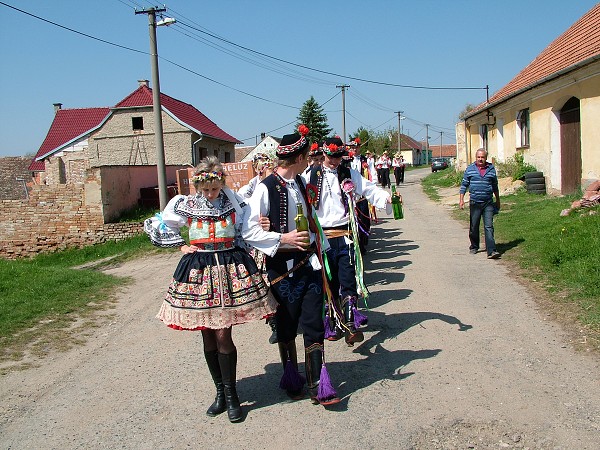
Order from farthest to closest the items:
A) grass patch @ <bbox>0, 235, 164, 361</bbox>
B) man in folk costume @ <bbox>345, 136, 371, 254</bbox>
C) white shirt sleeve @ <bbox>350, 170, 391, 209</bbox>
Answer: man in folk costume @ <bbox>345, 136, 371, 254</bbox>, grass patch @ <bbox>0, 235, 164, 361</bbox>, white shirt sleeve @ <bbox>350, 170, 391, 209</bbox>

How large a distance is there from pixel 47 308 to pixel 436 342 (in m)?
4.98

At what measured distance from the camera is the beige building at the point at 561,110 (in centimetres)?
1384

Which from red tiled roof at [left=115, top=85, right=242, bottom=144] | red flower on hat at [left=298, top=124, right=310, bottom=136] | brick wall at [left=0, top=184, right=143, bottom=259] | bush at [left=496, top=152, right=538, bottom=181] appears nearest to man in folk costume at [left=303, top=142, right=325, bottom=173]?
red flower on hat at [left=298, top=124, right=310, bottom=136]

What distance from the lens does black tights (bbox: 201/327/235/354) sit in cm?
417

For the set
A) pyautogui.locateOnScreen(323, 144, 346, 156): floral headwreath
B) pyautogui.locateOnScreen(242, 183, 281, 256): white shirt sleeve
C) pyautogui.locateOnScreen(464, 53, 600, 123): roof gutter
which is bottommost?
pyautogui.locateOnScreen(242, 183, 281, 256): white shirt sleeve

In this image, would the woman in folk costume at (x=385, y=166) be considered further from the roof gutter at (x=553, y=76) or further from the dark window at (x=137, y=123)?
the dark window at (x=137, y=123)

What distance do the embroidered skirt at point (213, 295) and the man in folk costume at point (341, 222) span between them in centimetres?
141

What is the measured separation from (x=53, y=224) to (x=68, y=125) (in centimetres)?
2528

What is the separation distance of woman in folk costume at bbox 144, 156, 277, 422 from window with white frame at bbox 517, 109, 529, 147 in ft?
55.6

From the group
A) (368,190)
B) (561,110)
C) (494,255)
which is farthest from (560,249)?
(561,110)

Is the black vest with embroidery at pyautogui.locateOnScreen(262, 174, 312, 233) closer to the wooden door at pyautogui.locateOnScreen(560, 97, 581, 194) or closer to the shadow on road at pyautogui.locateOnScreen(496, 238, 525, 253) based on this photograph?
the shadow on road at pyautogui.locateOnScreen(496, 238, 525, 253)

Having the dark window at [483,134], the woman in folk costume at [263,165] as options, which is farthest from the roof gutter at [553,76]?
the woman in folk costume at [263,165]

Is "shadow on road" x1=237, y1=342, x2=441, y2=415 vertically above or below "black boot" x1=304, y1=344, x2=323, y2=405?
below

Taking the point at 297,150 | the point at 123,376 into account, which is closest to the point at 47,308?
the point at 123,376
